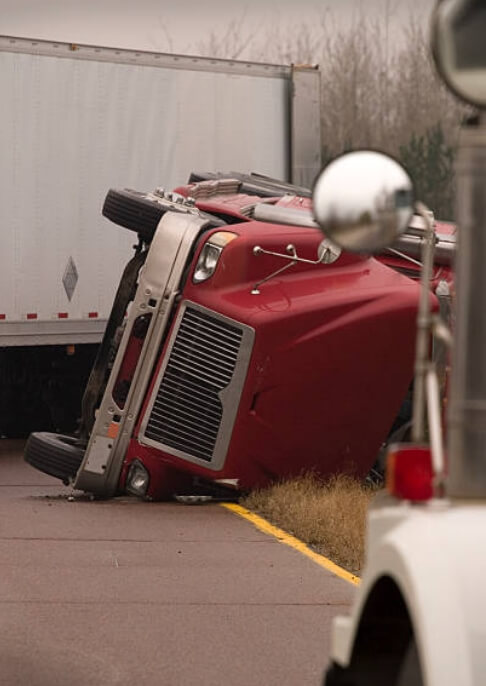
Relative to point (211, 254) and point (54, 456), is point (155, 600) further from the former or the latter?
point (54, 456)

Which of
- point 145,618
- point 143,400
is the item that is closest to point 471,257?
point 145,618

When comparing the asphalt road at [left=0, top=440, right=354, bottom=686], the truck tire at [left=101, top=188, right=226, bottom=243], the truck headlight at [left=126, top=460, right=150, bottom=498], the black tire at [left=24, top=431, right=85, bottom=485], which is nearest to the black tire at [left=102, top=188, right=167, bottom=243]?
the truck tire at [left=101, top=188, right=226, bottom=243]

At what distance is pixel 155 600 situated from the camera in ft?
33.2

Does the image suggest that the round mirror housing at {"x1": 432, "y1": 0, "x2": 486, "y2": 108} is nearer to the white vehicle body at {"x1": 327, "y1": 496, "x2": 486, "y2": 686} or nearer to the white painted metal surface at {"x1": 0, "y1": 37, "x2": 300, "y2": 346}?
the white vehicle body at {"x1": 327, "y1": 496, "x2": 486, "y2": 686}

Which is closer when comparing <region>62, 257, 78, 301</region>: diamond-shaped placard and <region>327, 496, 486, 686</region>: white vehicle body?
<region>327, 496, 486, 686</region>: white vehicle body

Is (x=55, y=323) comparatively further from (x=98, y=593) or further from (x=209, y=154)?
(x=98, y=593)

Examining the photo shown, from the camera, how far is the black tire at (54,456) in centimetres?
1472

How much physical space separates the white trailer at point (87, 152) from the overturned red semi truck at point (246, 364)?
5440mm

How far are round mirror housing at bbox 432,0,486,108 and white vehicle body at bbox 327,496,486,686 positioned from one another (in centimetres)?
90

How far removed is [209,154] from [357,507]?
948cm

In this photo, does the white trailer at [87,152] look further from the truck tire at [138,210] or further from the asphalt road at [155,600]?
the asphalt road at [155,600]

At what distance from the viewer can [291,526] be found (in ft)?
42.8

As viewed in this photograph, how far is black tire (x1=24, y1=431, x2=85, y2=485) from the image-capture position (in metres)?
14.7

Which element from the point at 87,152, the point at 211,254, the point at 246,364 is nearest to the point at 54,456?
the point at 246,364
